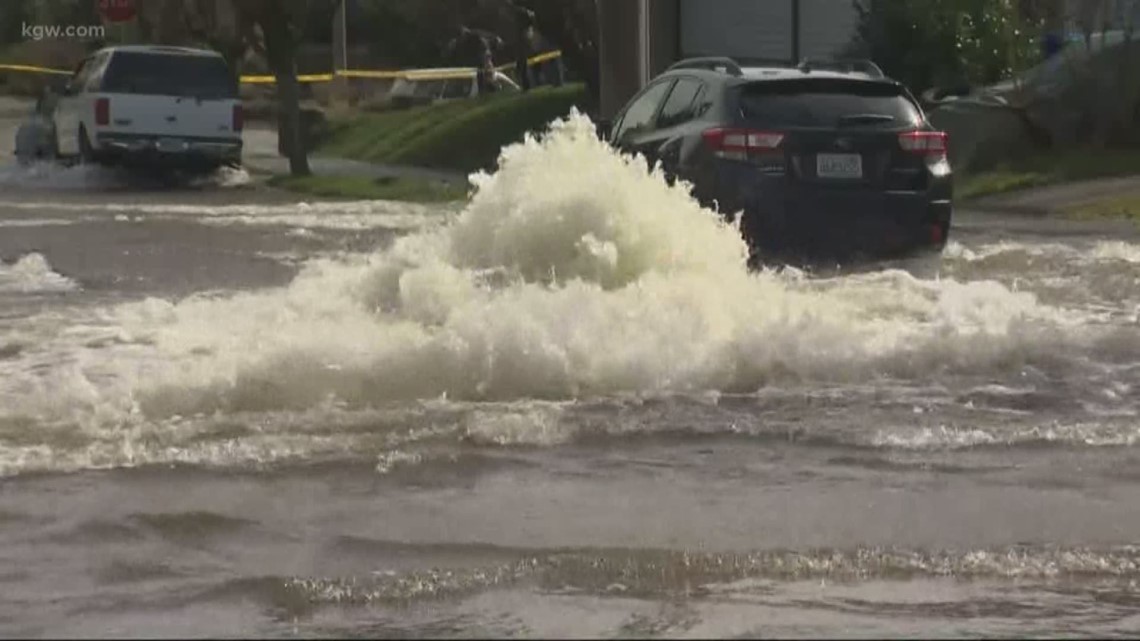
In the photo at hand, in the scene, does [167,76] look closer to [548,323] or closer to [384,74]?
[548,323]

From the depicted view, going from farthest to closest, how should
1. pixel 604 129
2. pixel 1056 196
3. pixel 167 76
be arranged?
pixel 167 76 < pixel 1056 196 < pixel 604 129

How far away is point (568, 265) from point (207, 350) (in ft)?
8.91

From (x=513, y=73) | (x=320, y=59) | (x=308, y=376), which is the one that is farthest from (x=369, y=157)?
(x=308, y=376)

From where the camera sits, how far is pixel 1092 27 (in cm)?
2712

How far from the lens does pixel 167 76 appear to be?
3014 centimetres

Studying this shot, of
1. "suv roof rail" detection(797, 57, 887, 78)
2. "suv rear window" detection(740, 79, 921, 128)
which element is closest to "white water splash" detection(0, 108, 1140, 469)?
"suv rear window" detection(740, 79, 921, 128)

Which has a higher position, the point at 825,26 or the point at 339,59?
Result: the point at 825,26

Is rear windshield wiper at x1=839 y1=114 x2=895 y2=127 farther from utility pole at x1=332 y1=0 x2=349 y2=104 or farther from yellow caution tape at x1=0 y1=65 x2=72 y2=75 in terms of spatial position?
yellow caution tape at x1=0 y1=65 x2=72 y2=75

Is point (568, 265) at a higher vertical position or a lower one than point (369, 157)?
higher

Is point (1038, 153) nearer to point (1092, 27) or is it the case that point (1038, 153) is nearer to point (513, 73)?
point (1092, 27)

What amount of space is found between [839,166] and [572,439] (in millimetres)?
6174

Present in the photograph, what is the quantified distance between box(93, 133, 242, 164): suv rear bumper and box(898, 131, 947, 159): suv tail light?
15.7 meters

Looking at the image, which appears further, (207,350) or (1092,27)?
(1092,27)

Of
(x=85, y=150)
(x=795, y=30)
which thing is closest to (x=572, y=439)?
(x=85, y=150)
